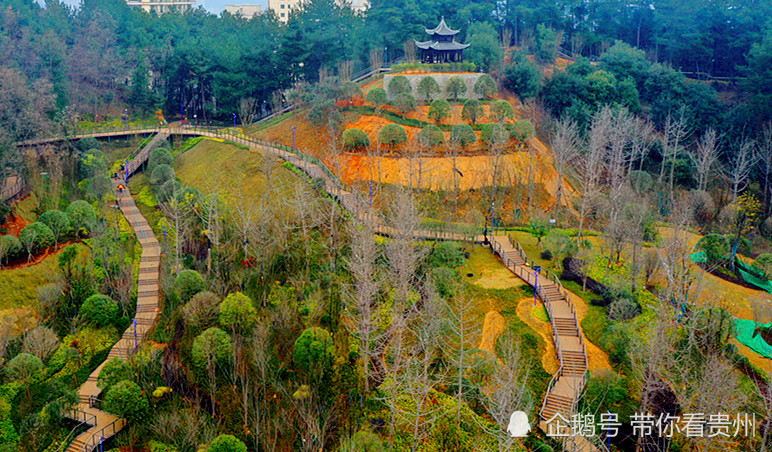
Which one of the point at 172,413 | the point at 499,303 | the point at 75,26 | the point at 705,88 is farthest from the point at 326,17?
the point at 172,413

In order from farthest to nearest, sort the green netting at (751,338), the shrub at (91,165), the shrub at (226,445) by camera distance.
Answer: the shrub at (91,165), the green netting at (751,338), the shrub at (226,445)

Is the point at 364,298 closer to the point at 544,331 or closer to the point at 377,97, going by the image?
the point at 544,331

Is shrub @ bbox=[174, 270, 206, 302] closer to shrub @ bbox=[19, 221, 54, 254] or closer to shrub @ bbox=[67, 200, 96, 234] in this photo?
shrub @ bbox=[19, 221, 54, 254]

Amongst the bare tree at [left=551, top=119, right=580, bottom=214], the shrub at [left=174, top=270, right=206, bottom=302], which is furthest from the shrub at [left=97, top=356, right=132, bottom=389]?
the bare tree at [left=551, top=119, right=580, bottom=214]

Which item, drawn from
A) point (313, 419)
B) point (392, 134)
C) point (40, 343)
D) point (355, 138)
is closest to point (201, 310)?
point (40, 343)

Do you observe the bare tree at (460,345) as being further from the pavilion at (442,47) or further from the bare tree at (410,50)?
the bare tree at (410,50)

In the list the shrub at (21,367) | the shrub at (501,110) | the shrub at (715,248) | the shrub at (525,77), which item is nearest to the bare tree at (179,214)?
the shrub at (21,367)

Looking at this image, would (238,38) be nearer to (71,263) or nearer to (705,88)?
(71,263)
